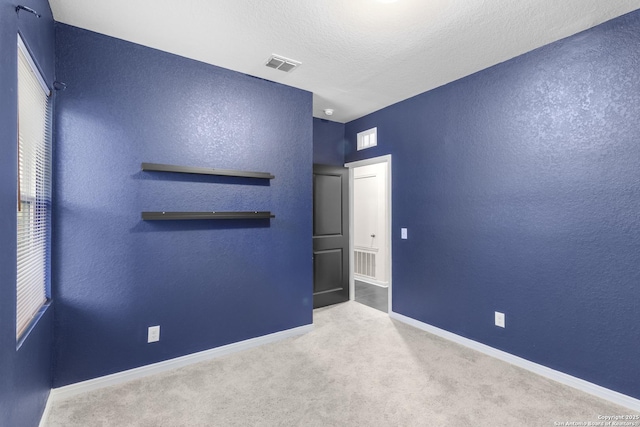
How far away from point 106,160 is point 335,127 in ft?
9.98

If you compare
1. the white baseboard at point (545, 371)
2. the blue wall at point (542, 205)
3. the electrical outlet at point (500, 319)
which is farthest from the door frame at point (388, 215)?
the electrical outlet at point (500, 319)

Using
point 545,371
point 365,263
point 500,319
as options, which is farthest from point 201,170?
point 365,263

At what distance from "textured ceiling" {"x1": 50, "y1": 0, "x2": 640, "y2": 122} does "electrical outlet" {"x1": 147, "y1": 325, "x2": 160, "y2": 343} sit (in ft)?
7.53

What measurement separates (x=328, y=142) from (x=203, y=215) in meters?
2.41

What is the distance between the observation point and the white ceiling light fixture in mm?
2617

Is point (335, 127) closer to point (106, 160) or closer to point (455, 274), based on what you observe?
point (455, 274)

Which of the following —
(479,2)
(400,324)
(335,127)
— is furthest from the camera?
(335,127)

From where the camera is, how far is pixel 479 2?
1932 millimetres

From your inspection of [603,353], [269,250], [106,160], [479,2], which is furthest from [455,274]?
[106,160]

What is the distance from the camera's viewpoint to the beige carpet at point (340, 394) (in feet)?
6.31

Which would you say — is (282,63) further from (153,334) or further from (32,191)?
(153,334)

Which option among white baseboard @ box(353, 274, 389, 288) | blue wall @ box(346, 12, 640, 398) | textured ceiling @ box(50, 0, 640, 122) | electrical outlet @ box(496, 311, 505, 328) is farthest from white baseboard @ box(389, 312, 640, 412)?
textured ceiling @ box(50, 0, 640, 122)

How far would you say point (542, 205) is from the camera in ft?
8.14

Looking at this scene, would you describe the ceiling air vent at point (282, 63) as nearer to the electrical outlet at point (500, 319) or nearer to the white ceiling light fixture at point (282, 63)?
the white ceiling light fixture at point (282, 63)
